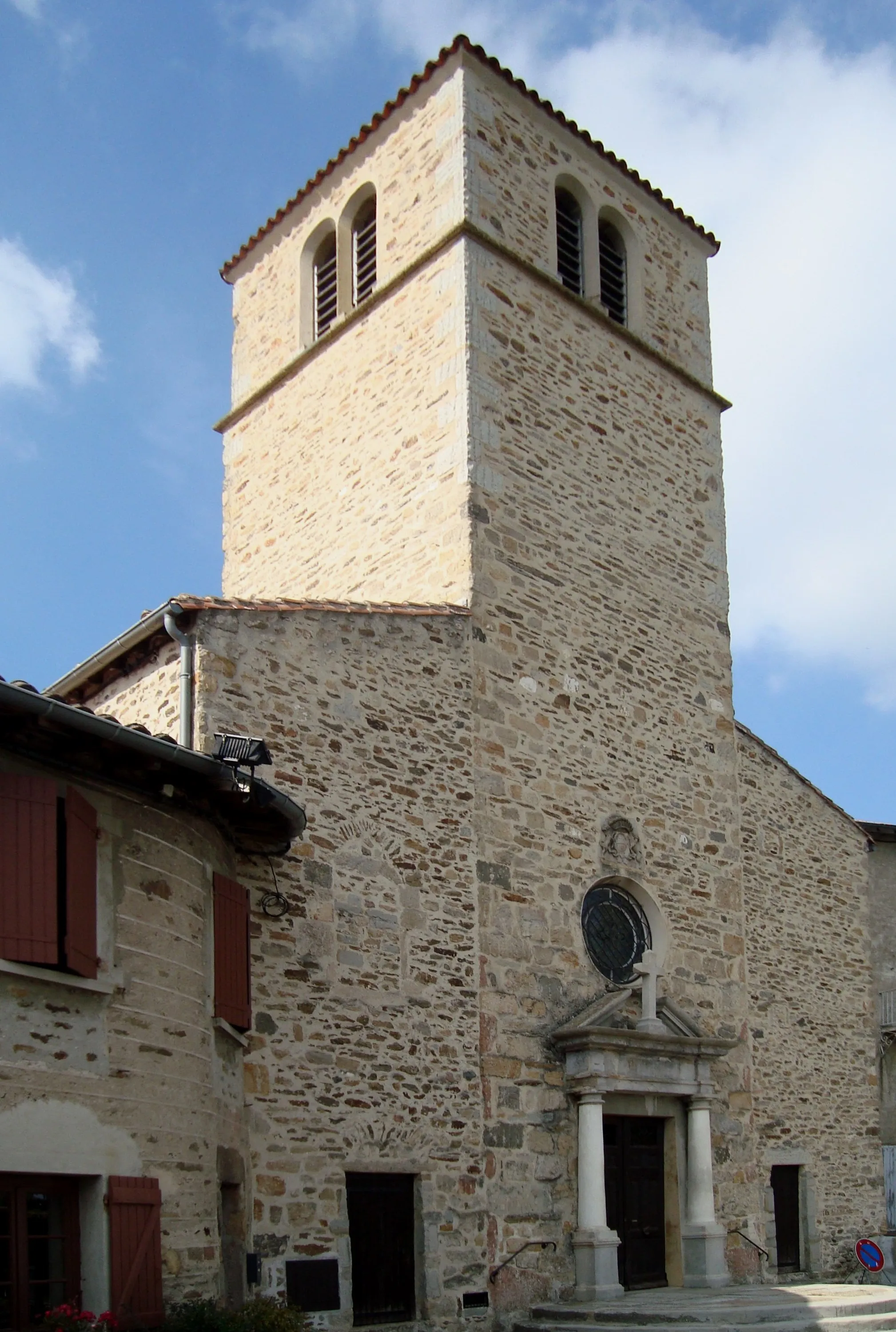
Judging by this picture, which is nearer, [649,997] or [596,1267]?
[596,1267]

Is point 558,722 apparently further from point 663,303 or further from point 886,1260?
point 886,1260

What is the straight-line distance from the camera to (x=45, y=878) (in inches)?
302

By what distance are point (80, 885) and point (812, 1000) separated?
11042mm

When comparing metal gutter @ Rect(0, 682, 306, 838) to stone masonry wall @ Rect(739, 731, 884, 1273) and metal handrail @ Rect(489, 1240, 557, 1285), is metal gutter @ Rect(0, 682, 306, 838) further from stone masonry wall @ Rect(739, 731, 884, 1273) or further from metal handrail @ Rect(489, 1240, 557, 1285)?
stone masonry wall @ Rect(739, 731, 884, 1273)

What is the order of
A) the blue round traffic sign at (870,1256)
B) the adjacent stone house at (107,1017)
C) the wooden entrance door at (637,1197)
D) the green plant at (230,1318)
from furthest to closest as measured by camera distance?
the blue round traffic sign at (870,1256), the wooden entrance door at (637,1197), the green plant at (230,1318), the adjacent stone house at (107,1017)

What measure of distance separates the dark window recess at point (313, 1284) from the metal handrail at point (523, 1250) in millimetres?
1701

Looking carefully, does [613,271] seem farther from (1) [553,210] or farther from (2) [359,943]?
(2) [359,943]

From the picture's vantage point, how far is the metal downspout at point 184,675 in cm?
1066

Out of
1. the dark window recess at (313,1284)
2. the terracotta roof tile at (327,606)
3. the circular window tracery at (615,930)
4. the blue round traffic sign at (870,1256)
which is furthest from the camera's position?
the blue round traffic sign at (870,1256)

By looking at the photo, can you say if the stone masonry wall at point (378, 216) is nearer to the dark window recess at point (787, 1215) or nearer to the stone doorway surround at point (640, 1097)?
the stone doorway surround at point (640, 1097)

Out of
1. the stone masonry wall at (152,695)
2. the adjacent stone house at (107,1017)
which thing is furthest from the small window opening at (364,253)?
the adjacent stone house at (107,1017)

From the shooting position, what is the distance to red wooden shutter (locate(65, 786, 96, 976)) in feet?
25.2

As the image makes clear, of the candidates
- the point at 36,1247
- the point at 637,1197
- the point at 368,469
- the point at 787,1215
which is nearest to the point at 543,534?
the point at 368,469

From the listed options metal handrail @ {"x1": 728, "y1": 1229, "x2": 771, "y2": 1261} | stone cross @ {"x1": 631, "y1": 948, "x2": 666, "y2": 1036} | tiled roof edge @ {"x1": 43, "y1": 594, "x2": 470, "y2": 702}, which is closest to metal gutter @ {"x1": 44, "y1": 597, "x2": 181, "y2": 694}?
tiled roof edge @ {"x1": 43, "y1": 594, "x2": 470, "y2": 702}
